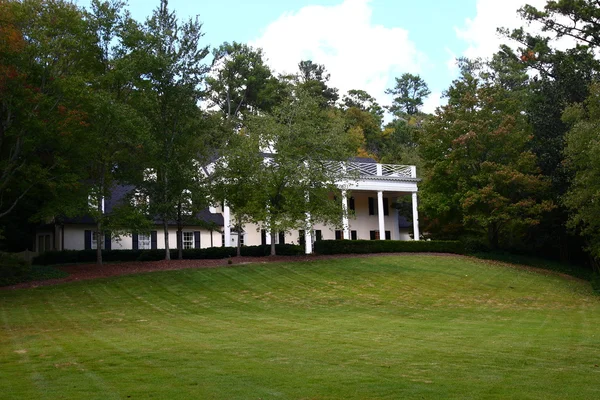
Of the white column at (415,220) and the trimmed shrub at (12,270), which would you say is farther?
the white column at (415,220)

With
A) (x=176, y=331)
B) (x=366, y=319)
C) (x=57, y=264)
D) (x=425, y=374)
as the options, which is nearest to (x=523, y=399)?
(x=425, y=374)

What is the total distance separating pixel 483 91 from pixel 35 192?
27.7 meters

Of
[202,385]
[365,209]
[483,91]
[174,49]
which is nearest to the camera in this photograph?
[202,385]

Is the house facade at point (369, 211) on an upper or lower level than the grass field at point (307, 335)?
upper

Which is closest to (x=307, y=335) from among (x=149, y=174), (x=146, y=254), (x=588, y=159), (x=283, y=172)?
(x=283, y=172)

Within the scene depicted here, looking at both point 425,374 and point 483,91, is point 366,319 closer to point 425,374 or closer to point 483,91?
point 425,374

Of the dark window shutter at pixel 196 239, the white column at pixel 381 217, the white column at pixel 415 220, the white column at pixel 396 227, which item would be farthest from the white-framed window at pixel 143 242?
the white column at pixel 396 227

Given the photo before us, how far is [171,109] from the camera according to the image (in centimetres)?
3366

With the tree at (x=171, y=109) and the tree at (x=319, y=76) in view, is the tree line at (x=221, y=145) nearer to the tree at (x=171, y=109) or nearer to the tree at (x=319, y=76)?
the tree at (x=171, y=109)

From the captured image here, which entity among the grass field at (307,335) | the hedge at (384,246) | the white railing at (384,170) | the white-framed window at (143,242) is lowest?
the grass field at (307,335)

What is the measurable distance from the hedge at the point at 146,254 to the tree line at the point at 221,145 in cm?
259

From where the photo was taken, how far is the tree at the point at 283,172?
1300 inches

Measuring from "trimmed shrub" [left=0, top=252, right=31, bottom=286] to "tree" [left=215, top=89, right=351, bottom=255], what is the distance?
406 inches

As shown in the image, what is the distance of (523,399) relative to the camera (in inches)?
318
